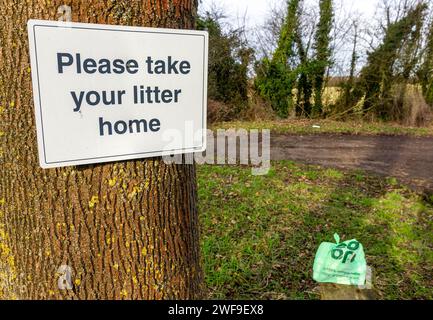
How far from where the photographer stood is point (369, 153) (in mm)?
7445

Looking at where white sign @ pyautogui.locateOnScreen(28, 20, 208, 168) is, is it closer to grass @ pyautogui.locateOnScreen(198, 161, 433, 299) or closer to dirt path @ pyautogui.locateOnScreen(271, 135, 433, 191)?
grass @ pyautogui.locateOnScreen(198, 161, 433, 299)

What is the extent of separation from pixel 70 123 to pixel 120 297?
613 millimetres

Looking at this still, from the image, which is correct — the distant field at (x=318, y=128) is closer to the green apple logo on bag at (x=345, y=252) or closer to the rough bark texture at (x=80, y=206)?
the green apple logo on bag at (x=345, y=252)

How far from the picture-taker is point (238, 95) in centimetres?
1265

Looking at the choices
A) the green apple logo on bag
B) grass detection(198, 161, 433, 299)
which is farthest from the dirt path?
the green apple logo on bag

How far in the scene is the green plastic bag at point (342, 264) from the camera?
1.19 metres

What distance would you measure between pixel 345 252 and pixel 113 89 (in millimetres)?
996

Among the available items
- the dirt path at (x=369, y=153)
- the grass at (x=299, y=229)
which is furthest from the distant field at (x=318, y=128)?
the grass at (x=299, y=229)

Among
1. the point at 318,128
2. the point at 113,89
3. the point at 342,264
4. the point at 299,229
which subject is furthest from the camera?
the point at 318,128

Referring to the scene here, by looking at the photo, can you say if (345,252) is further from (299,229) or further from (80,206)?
(299,229)

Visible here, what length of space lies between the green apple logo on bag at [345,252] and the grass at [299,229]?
1572 millimetres

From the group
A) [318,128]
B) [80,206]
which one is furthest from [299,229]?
[318,128]
